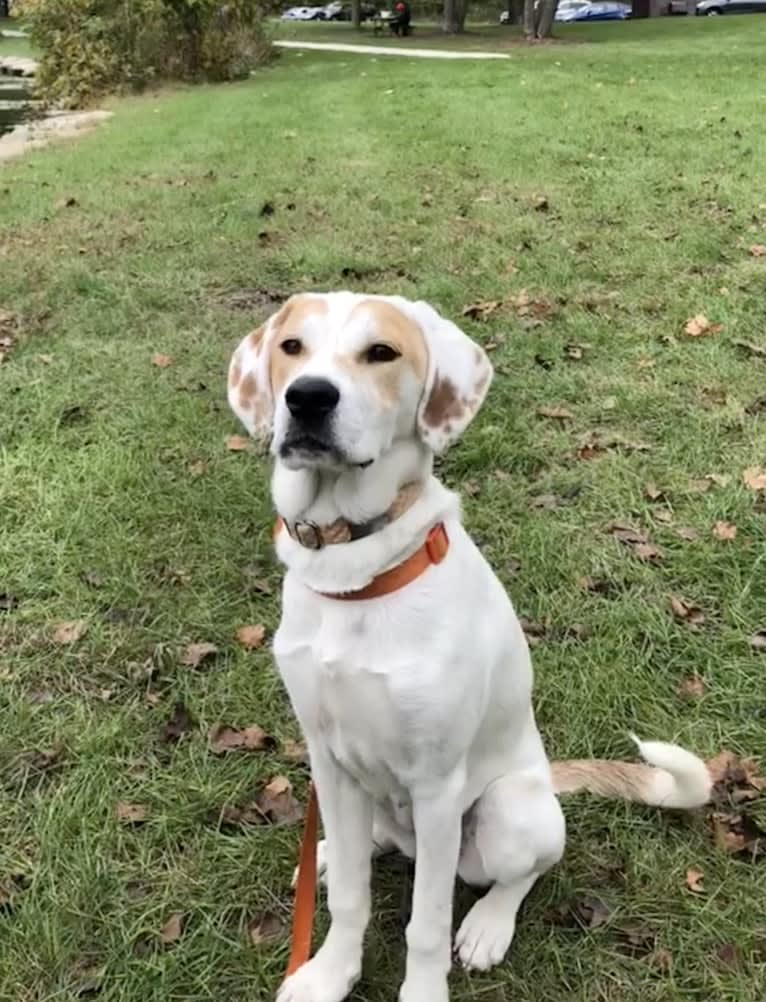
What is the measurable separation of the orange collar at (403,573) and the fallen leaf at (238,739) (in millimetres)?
1197

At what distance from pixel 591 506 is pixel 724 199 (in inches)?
205

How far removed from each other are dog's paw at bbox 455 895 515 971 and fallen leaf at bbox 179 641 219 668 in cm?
143

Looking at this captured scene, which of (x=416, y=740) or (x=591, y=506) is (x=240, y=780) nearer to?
(x=416, y=740)

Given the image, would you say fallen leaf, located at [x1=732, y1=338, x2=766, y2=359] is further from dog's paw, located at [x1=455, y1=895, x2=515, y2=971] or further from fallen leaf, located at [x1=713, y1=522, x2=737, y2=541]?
dog's paw, located at [x1=455, y1=895, x2=515, y2=971]

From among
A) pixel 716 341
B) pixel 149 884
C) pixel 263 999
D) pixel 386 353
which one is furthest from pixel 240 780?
pixel 716 341

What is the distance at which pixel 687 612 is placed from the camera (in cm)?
378

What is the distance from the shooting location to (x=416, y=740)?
2.24m

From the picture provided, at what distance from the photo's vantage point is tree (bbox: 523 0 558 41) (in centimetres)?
3050

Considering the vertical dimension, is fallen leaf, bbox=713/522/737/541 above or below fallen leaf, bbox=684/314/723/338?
below

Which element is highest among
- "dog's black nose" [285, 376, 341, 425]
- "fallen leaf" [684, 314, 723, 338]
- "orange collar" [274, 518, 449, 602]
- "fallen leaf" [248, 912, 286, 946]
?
"dog's black nose" [285, 376, 341, 425]

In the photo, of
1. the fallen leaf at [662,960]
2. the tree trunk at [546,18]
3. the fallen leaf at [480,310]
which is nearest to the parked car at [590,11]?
the tree trunk at [546,18]

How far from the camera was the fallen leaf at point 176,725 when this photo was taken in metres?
3.38

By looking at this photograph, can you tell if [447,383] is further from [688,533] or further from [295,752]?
[688,533]

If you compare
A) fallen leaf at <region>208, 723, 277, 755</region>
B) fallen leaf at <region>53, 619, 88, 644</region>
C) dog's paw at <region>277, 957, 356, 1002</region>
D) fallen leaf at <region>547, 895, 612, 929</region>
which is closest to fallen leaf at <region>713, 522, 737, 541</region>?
fallen leaf at <region>547, 895, 612, 929</region>
